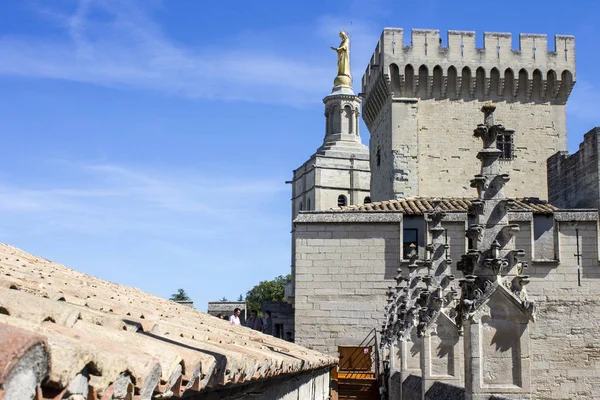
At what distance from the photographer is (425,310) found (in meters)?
15.8

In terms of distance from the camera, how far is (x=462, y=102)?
1375 inches

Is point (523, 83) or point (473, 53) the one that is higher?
point (473, 53)

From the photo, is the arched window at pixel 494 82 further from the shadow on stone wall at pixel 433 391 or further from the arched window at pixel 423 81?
the shadow on stone wall at pixel 433 391

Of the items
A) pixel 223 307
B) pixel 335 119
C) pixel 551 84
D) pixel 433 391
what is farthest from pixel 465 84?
pixel 335 119

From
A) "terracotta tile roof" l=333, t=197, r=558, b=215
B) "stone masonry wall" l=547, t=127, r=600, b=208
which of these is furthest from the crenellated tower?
"terracotta tile roof" l=333, t=197, r=558, b=215

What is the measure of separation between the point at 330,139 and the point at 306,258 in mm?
56622

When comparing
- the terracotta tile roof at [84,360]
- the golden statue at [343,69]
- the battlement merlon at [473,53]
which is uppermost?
the golden statue at [343,69]

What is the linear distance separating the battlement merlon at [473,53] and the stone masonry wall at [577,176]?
4.54 metres

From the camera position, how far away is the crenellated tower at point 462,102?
113ft

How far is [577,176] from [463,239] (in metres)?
7.16

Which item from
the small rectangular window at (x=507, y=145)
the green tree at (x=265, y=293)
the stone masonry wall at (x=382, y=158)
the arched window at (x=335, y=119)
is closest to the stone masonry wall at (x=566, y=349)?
the stone masonry wall at (x=382, y=158)

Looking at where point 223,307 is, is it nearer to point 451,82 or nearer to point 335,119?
point 451,82

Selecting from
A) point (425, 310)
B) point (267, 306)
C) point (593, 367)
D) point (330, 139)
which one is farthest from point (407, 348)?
point (330, 139)

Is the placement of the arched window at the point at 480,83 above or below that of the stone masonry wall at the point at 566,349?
above
